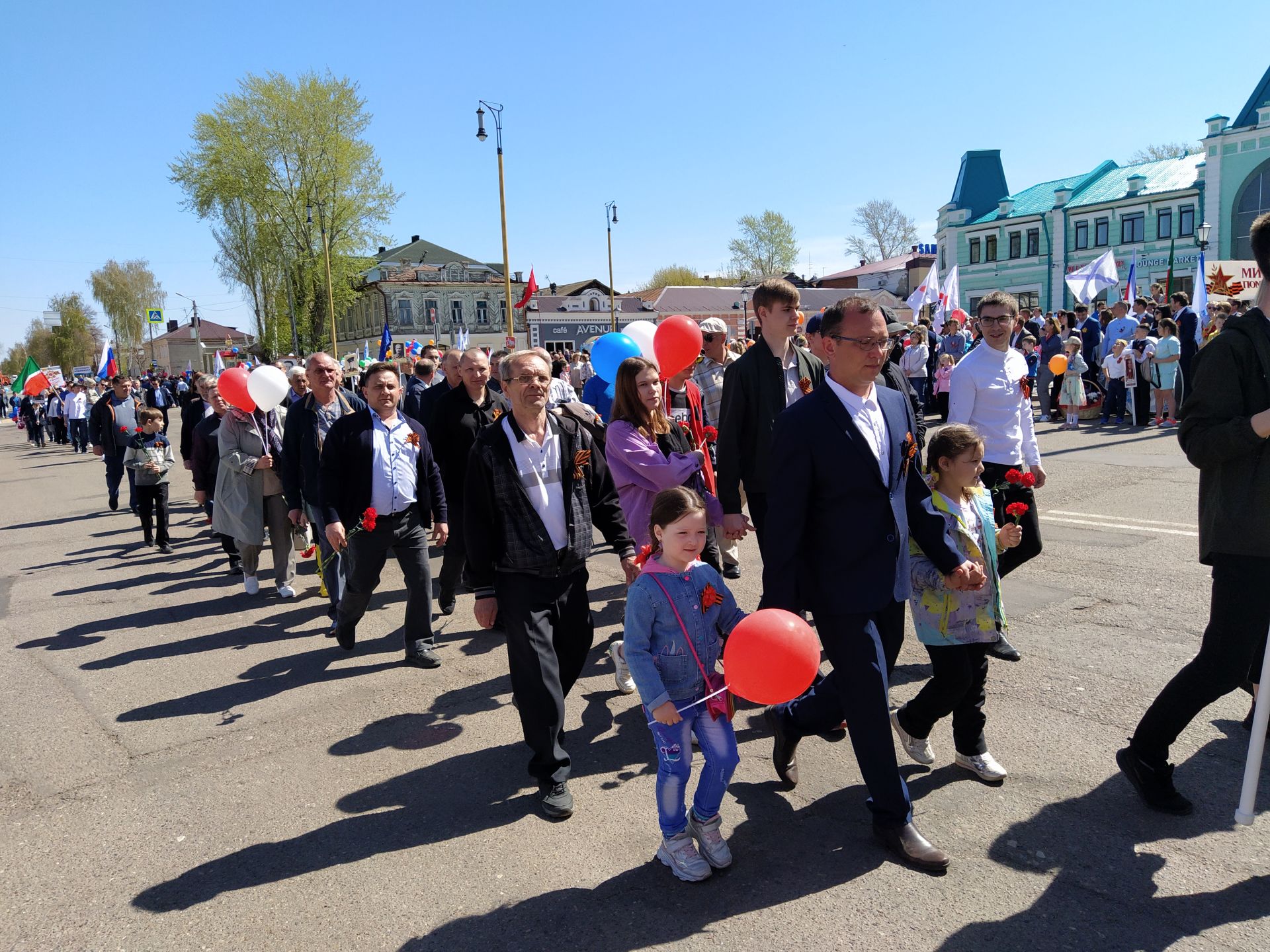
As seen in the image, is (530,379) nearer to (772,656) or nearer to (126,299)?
(772,656)

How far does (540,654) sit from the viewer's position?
3752 millimetres

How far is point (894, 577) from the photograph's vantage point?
123 inches

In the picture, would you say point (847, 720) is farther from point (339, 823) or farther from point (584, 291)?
point (584, 291)

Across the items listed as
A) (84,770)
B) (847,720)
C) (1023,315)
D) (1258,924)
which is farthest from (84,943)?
(1023,315)

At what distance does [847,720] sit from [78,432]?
3188 cm

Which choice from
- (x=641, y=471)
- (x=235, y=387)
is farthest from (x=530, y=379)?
(x=235, y=387)

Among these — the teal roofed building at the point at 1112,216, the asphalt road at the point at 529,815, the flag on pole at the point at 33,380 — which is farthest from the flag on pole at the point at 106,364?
the teal roofed building at the point at 1112,216

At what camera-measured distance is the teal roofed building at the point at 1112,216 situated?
140 ft

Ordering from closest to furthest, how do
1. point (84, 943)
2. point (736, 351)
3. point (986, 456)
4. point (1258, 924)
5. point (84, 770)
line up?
1. point (1258, 924)
2. point (84, 943)
3. point (84, 770)
4. point (986, 456)
5. point (736, 351)

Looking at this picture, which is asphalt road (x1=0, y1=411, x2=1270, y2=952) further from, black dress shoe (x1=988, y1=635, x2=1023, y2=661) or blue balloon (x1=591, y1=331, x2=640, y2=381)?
blue balloon (x1=591, y1=331, x2=640, y2=381)

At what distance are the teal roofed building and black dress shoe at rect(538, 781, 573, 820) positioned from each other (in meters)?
40.1

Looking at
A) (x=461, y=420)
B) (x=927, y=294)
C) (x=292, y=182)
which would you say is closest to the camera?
(x=461, y=420)

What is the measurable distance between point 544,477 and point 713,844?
1.74 m

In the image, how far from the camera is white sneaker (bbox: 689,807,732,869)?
3145 millimetres
